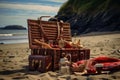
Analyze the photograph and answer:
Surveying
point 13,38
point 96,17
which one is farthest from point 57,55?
point 96,17

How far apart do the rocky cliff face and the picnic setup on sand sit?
24.7 metres

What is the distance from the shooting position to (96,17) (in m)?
42.3

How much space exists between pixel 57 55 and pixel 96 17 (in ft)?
112

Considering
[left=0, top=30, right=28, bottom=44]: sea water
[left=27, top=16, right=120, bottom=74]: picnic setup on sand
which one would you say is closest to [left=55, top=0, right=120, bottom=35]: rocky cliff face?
[left=0, top=30, right=28, bottom=44]: sea water

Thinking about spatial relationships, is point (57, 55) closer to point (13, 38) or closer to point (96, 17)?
point (13, 38)

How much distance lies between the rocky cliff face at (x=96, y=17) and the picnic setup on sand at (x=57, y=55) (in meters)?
24.7

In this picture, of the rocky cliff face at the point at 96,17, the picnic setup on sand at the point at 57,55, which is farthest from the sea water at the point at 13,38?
the picnic setup on sand at the point at 57,55

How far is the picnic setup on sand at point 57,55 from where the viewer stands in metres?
8.23

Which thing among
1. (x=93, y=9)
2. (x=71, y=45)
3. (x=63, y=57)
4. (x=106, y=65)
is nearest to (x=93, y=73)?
(x=106, y=65)

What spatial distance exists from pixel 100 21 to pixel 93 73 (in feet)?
104

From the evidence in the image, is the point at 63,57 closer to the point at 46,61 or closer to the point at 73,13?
the point at 46,61

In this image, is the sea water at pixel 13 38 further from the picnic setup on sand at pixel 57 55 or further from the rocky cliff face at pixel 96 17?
the picnic setup on sand at pixel 57 55

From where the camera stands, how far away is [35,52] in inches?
360

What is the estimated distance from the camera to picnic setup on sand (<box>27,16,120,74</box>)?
823 cm
